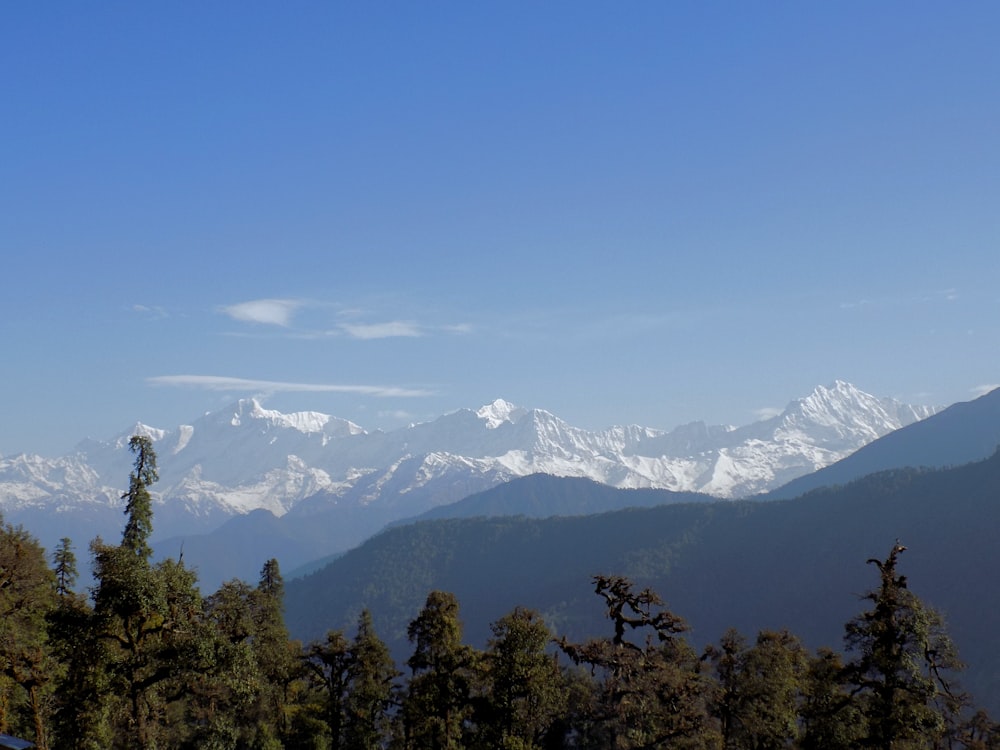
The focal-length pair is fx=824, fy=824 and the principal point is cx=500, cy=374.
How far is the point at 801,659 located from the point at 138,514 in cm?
4836

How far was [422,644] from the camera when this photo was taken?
166 ft

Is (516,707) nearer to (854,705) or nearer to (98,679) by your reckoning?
(854,705)

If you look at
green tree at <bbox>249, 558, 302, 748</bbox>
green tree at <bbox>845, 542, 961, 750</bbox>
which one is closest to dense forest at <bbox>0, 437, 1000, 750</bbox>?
green tree at <bbox>845, 542, 961, 750</bbox>

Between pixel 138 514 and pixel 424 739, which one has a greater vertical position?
pixel 138 514

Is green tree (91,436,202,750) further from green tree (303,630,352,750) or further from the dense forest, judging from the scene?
green tree (303,630,352,750)

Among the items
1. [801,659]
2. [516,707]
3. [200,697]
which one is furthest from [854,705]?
[200,697]

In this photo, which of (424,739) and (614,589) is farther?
(424,739)

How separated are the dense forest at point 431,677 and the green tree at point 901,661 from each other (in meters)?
0.07

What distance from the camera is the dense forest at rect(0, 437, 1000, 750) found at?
32719mm

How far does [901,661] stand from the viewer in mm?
35156

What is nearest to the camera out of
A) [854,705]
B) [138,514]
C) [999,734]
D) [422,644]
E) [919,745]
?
[919,745]

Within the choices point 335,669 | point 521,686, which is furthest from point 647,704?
point 335,669

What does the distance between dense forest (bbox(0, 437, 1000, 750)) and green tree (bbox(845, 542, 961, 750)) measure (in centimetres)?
7

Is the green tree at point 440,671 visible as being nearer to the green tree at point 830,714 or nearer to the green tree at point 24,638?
the green tree at point 830,714
